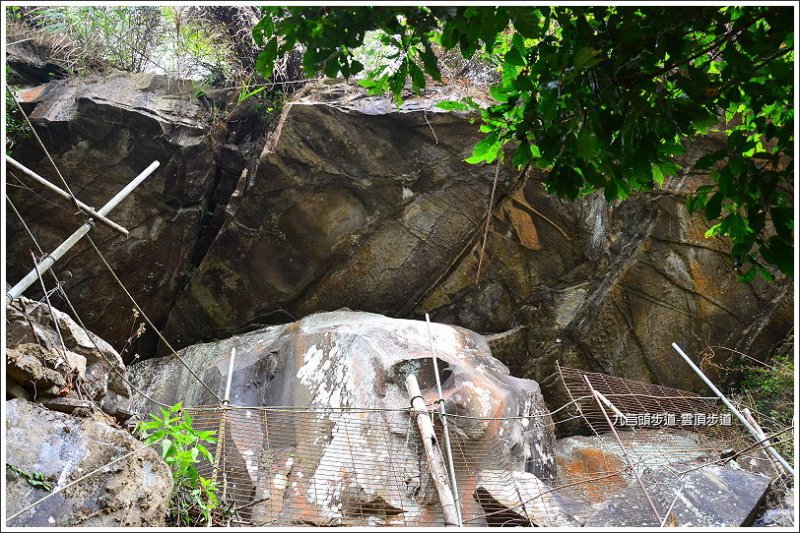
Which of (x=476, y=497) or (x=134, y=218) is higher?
(x=134, y=218)

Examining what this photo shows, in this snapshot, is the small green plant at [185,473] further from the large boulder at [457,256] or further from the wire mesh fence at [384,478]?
the large boulder at [457,256]

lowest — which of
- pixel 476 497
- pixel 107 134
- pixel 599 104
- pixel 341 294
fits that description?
pixel 476 497

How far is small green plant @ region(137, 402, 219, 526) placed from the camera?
2.81 m

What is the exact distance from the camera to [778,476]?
14.6ft

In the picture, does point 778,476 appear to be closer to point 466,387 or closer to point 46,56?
point 466,387

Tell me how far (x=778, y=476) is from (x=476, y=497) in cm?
267

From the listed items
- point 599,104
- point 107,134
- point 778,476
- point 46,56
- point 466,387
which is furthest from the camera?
point 46,56

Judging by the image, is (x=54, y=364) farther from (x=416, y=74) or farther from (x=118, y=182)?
(x=118, y=182)

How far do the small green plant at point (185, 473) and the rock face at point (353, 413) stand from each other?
547mm

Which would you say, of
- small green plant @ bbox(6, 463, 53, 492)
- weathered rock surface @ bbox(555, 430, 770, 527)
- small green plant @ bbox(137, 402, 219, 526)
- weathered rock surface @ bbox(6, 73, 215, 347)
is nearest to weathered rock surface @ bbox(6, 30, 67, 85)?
weathered rock surface @ bbox(6, 73, 215, 347)

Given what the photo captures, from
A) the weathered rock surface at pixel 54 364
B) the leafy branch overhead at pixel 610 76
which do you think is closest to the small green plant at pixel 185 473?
the weathered rock surface at pixel 54 364

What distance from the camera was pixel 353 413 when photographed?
477 cm

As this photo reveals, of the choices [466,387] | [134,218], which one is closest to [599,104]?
[466,387]

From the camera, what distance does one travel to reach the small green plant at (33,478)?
238 centimetres
